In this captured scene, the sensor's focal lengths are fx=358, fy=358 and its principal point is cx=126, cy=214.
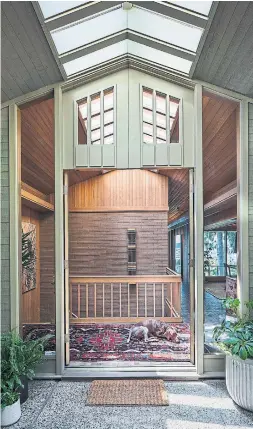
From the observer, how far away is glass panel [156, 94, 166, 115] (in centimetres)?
367

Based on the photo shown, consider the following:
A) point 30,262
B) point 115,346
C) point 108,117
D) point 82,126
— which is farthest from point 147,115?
point 30,262

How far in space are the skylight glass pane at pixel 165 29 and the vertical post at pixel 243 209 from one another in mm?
856

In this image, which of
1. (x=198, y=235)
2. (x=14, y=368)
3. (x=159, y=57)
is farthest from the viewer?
(x=198, y=235)

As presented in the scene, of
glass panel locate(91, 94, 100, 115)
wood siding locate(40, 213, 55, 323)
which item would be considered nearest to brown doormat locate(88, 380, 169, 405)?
glass panel locate(91, 94, 100, 115)

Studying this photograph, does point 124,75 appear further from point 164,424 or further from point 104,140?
point 164,424

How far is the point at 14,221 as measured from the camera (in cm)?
347

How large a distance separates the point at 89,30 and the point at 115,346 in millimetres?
3595

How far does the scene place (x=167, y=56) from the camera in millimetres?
3404

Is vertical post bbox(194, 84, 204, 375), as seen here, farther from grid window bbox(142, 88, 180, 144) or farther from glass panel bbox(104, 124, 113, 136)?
glass panel bbox(104, 124, 113, 136)

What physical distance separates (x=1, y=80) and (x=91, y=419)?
9.43ft

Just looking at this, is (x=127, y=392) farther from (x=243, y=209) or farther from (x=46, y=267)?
(x=46, y=267)

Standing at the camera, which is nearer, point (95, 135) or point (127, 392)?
point (127, 392)

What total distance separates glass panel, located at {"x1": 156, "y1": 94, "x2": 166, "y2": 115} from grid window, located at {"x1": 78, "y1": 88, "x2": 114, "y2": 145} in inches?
18.3

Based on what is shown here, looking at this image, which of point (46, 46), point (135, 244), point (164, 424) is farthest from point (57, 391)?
point (135, 244)
